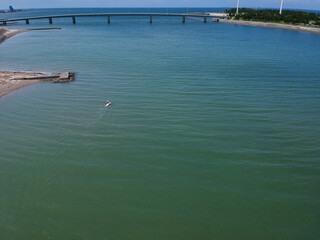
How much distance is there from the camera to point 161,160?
40.8 ft

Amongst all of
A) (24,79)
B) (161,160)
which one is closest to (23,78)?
(24,79)

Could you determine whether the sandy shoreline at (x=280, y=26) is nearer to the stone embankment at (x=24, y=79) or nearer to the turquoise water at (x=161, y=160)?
the turquoise water at (x=161, y=160)

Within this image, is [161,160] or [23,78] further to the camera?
[23,78]

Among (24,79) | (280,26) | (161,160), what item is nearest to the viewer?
(161,160)

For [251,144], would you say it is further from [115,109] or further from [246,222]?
[115,109]

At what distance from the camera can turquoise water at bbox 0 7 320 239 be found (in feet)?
29.9

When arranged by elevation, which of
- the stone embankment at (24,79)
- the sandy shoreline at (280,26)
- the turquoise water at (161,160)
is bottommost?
the turquoise water at (161,160)

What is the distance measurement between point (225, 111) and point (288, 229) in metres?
10.2

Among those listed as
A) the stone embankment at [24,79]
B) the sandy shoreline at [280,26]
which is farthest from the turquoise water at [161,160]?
the sandy shoreline at [280,26]

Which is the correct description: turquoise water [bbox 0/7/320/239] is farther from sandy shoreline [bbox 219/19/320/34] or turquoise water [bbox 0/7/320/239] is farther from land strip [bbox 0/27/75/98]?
sandy shoreline [bbox 219/19/320/34]

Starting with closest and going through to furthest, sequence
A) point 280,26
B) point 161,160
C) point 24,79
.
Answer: point 161,160 → point 24,79 → point 280,26

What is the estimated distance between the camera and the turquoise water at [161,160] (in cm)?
910

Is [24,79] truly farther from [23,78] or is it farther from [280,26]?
[280,26]

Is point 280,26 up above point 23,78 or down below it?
above
